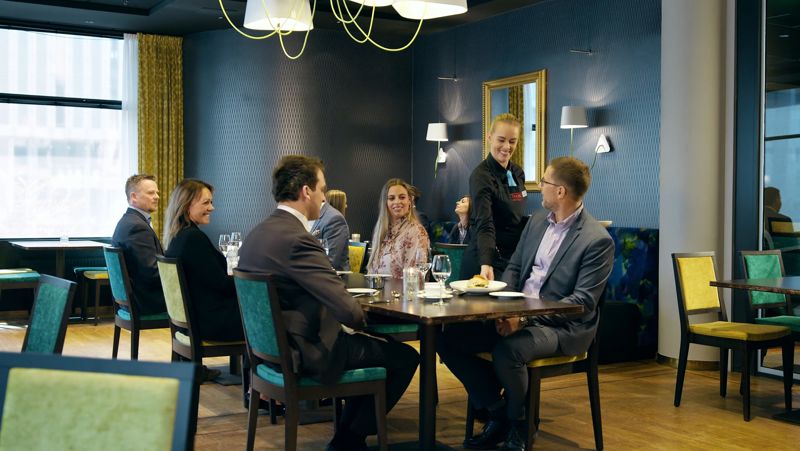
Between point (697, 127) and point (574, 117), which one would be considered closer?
point (697, 127)

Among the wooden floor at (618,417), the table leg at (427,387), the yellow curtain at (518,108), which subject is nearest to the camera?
the table leg at (427,387)

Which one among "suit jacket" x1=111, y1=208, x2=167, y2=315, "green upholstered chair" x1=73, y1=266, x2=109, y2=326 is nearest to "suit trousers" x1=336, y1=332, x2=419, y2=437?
"suit jacket" x1=111, y1=208, x2=167, y2=315

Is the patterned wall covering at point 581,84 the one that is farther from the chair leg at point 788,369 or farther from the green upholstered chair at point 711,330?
the chair leg at point 788,369

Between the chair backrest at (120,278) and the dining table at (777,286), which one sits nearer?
the dining table at (777,286)

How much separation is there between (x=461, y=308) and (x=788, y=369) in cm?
261

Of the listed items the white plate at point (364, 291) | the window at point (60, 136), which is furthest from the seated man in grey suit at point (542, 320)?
the window at point (60, 136)

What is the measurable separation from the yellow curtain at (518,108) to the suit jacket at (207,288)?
4.51 m

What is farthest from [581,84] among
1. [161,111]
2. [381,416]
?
[381,416]

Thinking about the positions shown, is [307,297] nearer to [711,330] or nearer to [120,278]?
[120,278]

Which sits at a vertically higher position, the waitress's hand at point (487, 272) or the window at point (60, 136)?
the window at point (60, 136)

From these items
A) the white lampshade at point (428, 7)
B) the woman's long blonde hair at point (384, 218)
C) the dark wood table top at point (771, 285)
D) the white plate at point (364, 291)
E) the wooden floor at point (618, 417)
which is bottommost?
the wooden floor at point (618, 417)

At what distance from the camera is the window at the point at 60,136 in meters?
9.21

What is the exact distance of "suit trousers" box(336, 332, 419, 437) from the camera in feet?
11.2

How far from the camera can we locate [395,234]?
17.2 ft
